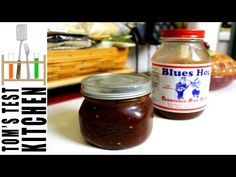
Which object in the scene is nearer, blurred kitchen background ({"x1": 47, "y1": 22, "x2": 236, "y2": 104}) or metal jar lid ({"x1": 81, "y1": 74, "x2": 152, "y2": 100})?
metal jar lid ({"x1": 81, "y1": 74, "x2": 152, "y2": 100})

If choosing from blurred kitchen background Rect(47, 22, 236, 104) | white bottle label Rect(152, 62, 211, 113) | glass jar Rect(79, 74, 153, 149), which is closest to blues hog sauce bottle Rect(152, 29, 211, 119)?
white bottle label Rect(152, 62, 211, 113)

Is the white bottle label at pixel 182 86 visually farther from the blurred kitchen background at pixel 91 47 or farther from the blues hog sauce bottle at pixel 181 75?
the blurred kitchen background at pixel 91 47

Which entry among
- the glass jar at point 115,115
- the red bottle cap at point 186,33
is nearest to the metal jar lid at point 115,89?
the glass jar at point 115,115

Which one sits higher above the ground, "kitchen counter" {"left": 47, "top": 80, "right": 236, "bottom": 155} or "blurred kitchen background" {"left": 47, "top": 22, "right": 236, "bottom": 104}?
"blurred kitchen background" {"left": 47, "top": 22, "right": 236, "bottom": 104}

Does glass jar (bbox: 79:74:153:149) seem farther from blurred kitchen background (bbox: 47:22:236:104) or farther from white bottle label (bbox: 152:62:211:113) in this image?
blurred kitchen background (bbox: 47:22:236:104)

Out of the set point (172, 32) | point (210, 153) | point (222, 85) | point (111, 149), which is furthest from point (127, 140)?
point (222, 85)

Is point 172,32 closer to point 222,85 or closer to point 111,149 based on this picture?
point 111,149

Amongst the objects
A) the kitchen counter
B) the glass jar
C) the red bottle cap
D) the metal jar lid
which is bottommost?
the kitchen counter
